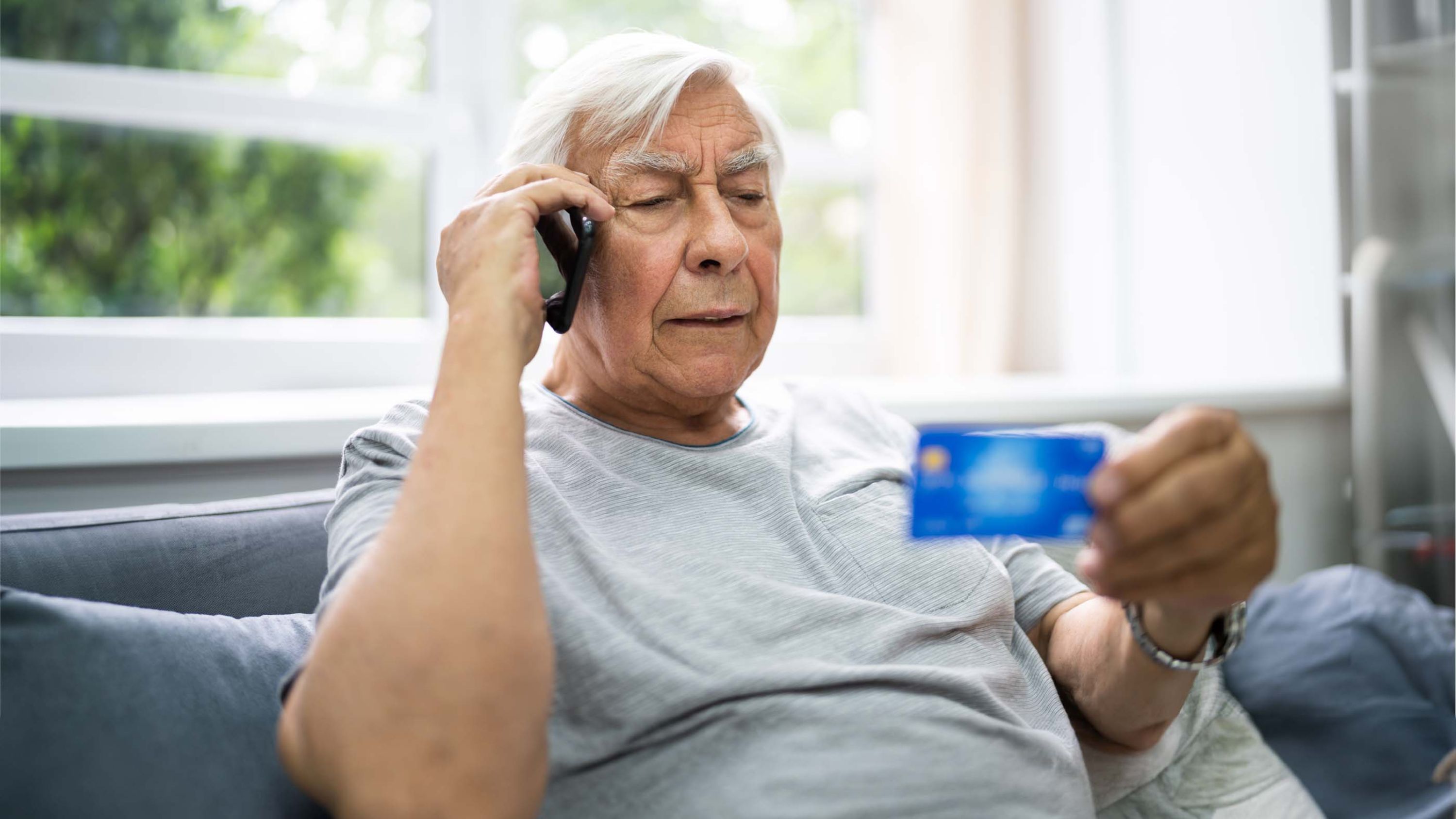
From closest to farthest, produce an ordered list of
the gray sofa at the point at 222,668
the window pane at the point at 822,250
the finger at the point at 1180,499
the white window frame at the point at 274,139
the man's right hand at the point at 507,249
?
the finger at the point at 1180,499, the gray sofa at the point at 222,668, the man's right hand at the point at 507,249, the white window frame at the point at 274,139, the window pane at the point at 822,250

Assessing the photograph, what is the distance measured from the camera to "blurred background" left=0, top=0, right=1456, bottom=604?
174 centimetres

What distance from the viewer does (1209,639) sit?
878 millimetres

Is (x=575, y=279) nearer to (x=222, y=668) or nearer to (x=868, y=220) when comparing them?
(x=222, y=668)

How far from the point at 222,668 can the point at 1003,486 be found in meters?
0.69

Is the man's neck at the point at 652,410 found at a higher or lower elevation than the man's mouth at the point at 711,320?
lower

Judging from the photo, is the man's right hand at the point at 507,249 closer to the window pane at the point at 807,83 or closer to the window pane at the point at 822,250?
the window pane at the point at 807,83

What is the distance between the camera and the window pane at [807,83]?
94.7 inches

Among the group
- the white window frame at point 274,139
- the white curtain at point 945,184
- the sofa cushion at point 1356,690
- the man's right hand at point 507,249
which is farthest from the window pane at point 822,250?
the man's right hand at point 507,249

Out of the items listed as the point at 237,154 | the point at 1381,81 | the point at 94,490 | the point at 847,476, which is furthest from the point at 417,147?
the point at 1381,81

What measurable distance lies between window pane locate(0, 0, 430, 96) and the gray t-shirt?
3.99 ft

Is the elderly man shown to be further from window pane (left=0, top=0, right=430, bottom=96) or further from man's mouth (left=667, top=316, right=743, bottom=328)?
window pane (left=0, top=0, right=430, bottom=96)

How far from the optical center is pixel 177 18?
6.07ft

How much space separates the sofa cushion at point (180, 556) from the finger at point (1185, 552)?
2.73ft

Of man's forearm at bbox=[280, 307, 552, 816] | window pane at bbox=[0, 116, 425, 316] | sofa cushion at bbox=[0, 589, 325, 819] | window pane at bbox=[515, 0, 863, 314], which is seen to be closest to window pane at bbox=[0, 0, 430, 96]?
window pane at bbox=[0, 116, 425, 316]
